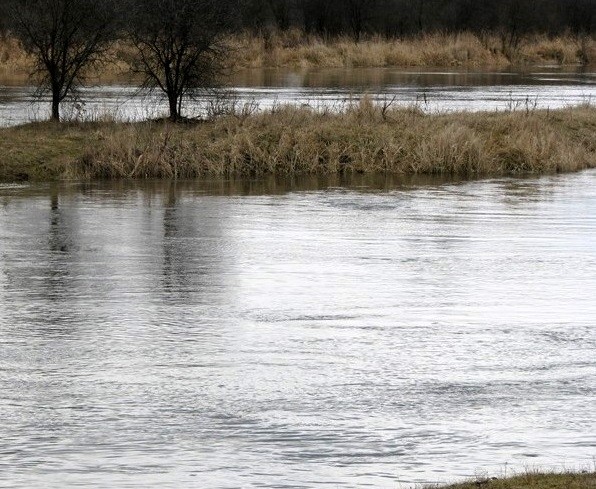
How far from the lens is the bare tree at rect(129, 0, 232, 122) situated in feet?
89.9

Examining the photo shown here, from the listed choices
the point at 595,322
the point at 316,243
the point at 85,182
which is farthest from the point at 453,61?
the point at 595,322

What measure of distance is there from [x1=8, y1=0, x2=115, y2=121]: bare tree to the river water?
7.75 m

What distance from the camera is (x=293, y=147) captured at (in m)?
25.5

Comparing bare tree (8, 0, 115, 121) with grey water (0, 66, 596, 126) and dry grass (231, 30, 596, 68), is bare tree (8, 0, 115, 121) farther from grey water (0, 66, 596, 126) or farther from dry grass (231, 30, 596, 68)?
dry grass (231, 30, 596, 68)

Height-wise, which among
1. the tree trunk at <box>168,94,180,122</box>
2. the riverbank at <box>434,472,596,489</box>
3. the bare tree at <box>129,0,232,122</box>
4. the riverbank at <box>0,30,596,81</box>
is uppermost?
the riverbank at <box>0,30,596,81</box>

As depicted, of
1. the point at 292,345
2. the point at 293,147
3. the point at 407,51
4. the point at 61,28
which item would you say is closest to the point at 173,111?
the point at 61,28

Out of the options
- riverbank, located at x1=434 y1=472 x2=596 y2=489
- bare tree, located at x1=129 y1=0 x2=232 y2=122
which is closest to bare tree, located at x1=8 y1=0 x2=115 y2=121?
bare tree, located at x1=129 y1=0 x2=232 y2=122

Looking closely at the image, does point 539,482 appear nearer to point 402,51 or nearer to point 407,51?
point 402,51

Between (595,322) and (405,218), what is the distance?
731 cm

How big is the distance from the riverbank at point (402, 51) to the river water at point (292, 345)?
3631 centimetres

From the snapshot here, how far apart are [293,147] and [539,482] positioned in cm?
1819

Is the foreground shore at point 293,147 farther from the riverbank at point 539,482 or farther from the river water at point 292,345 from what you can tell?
the riverbank at point 539,482

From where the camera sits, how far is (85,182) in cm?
2395

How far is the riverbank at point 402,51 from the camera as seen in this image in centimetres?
5806
